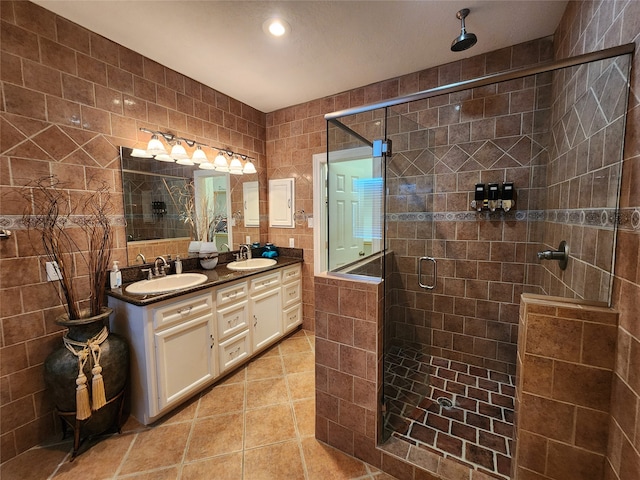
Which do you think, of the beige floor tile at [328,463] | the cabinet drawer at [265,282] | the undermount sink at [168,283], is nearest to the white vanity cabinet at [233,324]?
the cabinet drawer at [265,282]

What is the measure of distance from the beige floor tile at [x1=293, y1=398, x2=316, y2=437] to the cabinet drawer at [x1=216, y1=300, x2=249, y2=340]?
81 centimetres

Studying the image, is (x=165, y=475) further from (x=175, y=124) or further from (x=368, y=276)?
(x=175, y=124)

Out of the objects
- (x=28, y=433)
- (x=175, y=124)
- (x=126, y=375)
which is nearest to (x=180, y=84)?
(x=175, y=124)

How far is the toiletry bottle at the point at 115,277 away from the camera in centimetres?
194

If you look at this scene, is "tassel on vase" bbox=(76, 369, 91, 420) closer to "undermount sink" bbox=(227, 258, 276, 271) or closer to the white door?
"undermount sink" bbox=(227, 258, 276, 271)

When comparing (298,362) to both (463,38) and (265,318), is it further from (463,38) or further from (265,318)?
(463,38)

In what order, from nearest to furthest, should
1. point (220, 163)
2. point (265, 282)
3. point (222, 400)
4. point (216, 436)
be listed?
point (216, 436), point (222, 400), point (265, 282), point (220, 163)

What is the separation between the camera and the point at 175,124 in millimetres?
2438

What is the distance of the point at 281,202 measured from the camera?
3.34 metres

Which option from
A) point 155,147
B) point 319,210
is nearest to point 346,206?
point 319,210

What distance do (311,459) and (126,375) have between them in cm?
133

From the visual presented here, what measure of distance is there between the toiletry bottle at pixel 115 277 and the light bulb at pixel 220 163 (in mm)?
1347

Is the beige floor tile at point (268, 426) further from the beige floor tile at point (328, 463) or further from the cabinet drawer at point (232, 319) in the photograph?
the cabinet drawer at point (232, 319)

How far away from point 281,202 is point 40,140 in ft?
6.99
